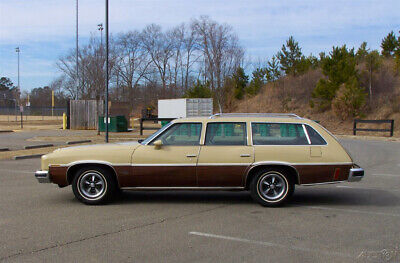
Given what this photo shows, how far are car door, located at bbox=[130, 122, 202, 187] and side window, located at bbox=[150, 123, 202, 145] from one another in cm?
7

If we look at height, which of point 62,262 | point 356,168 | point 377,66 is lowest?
point 62,262

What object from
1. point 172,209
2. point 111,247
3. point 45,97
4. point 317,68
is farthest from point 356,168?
point 45,97

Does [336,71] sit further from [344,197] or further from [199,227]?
[199,227]

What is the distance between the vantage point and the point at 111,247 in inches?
207

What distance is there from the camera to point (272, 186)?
24.2ft

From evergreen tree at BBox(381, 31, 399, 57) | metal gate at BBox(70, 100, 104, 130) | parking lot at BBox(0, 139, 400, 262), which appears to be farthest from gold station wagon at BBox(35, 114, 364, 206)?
evergreen tree at BBox(381, 31, 399, 57)

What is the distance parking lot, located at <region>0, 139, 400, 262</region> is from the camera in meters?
5.02

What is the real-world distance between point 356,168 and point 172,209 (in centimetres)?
320

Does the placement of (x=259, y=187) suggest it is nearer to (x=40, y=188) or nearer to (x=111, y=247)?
(x=111, y=247)

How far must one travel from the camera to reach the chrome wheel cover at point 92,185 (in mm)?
7478

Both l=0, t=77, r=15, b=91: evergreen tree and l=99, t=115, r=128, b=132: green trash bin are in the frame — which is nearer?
l=99, t=115, r=128, b=132: green trash bin

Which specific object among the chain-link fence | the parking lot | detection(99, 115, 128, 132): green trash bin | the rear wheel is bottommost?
the parking lot

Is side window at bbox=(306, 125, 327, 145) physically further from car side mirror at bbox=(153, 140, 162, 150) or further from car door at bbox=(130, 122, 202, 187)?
car side mirror at bbox=(153, 140, 162, 150)

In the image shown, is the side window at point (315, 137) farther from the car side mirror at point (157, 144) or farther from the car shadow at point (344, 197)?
the car side mirror at point (157, 144)
